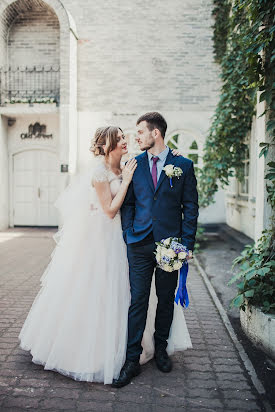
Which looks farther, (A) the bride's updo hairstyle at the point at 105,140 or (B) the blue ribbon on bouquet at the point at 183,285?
(A) the bride's updo hairstyle at the point at 105,140

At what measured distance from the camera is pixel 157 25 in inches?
490

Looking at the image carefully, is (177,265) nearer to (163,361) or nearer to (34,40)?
(163,361)

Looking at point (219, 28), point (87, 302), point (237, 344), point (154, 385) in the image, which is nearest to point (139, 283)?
point (87, 302)

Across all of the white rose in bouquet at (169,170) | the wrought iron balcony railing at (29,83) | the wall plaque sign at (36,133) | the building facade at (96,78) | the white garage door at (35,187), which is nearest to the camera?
the white rose in bouquet at (169,170)

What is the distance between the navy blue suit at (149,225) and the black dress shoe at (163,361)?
273 millimetres

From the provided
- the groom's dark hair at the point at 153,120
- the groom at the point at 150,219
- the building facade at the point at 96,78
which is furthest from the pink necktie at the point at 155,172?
the building facade at the point at 96,78

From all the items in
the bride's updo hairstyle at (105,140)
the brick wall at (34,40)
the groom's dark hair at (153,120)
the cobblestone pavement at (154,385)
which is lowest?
the cobblestone pavement at (154,385)

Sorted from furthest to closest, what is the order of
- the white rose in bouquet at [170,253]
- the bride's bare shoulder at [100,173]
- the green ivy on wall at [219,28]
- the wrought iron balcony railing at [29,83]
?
the wrought iron balcony railing at [29,83] → the green ivy on wall at [219,28] → the bride's bare shoulder at [100,173] → the white rose in bouquet at [170,253]

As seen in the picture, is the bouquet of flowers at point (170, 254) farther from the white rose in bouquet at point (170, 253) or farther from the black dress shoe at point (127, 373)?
the black dress shoe at point (127, 373)

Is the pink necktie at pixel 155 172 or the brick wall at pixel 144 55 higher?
the brick wall at pixel 144 55

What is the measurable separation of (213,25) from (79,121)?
5.51 metres

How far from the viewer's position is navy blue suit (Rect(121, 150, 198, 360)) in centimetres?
311

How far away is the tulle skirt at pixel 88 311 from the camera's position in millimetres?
3098

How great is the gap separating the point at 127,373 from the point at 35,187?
1104 cm
